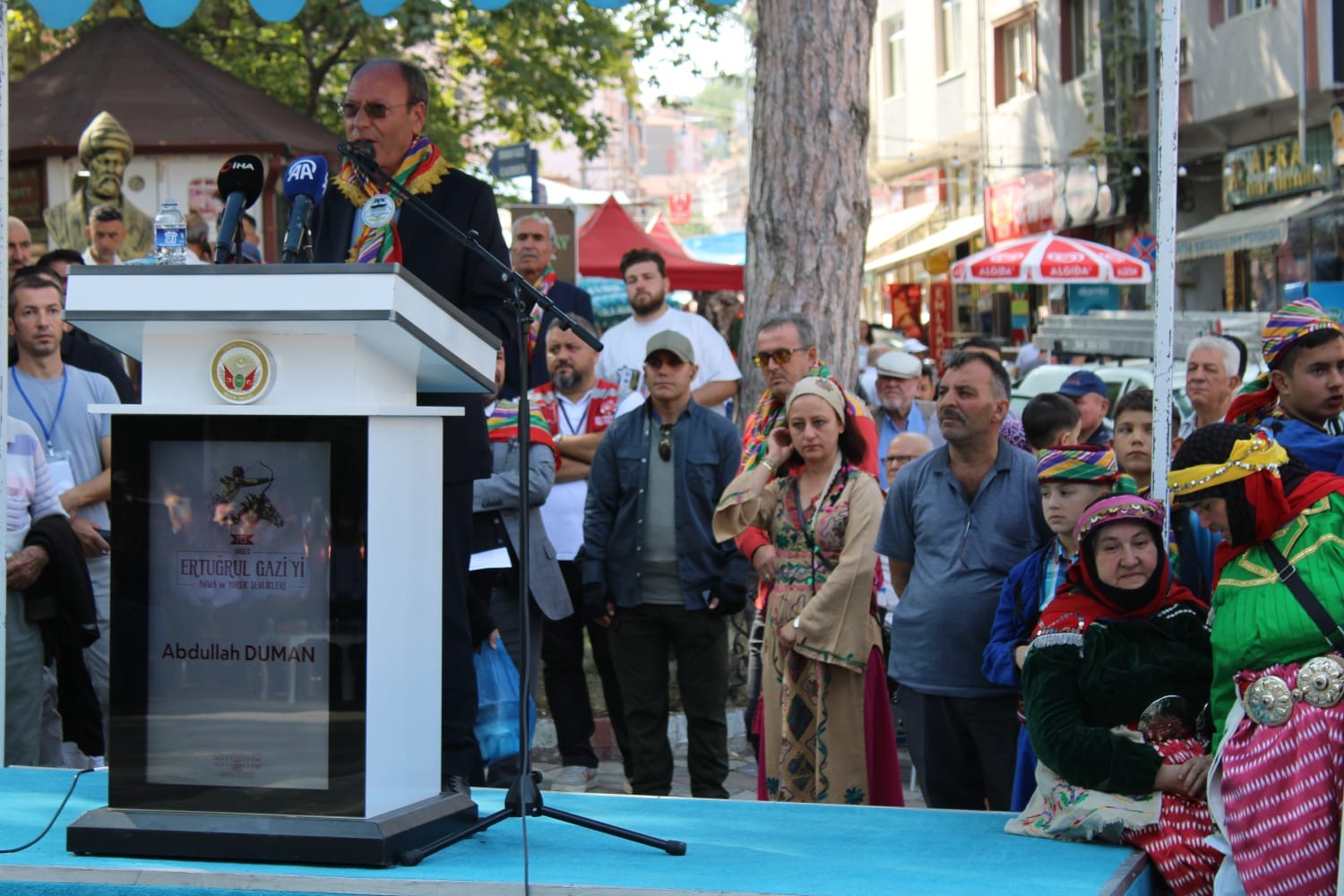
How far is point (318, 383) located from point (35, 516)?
314 cm

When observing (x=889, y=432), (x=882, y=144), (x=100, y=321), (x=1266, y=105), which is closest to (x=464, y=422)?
(x=100, y=321)

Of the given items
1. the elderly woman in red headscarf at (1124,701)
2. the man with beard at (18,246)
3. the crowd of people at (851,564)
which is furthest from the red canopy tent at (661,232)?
the elderly woman in red headscarf at (1124,701)

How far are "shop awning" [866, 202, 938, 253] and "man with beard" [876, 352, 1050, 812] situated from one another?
3016 centimetres

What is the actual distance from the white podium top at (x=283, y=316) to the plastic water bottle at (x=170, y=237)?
165 mm

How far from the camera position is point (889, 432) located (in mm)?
9469

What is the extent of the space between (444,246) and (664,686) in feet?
9.90

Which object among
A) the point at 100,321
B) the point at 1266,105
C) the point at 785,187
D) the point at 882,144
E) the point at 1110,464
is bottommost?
the point at 1110,464

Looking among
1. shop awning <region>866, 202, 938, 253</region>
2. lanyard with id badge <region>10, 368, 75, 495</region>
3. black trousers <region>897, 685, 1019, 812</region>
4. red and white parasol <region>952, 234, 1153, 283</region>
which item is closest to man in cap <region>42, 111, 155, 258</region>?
lanyard with id badge <region>10, 368, 75, 495</region>

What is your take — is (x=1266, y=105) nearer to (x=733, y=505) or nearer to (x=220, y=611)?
(x=733, y=505)

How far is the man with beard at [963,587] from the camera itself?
5.08m

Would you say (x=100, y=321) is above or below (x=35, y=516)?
above

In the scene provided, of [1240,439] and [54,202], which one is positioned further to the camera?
[54,202]

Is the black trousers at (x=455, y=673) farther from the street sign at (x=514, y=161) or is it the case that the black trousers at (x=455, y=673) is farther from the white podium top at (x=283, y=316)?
the street sign at (x=514, y=161)

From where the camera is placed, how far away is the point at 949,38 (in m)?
34.9
